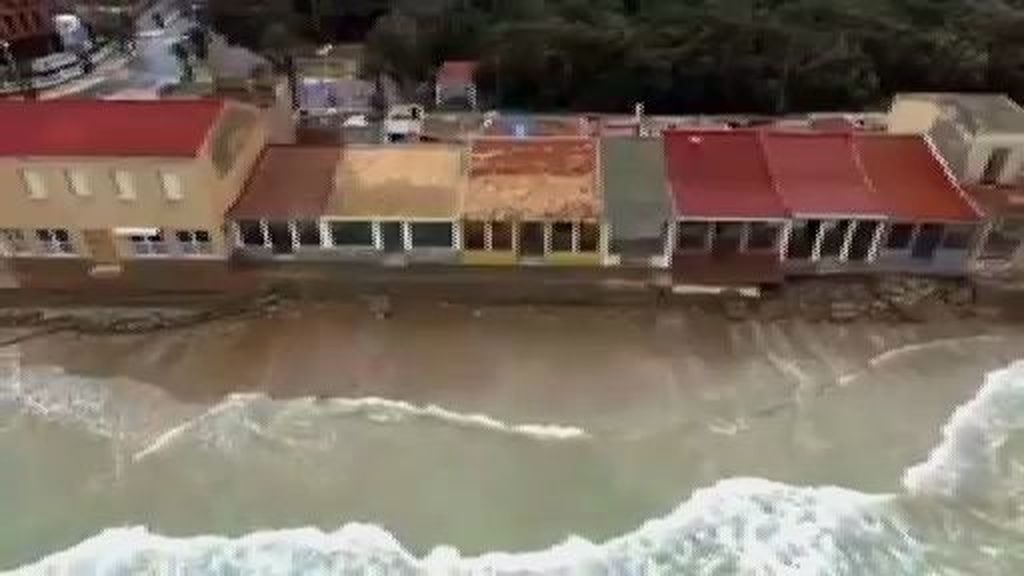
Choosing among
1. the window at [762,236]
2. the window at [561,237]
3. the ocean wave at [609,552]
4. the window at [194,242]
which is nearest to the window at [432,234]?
the window at [561,237]

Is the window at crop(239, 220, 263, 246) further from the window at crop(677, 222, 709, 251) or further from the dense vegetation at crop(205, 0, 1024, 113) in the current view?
the dense vegetation at crop(205, 0, 1024, 113)

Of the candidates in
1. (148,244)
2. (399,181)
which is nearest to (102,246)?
(148,244)

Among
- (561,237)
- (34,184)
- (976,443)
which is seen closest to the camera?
(976,443)

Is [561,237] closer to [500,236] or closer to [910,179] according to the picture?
[500,236]

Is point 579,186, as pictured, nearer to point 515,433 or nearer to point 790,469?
point 515,433

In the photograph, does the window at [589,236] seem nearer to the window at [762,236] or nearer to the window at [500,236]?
the window at [500,236]

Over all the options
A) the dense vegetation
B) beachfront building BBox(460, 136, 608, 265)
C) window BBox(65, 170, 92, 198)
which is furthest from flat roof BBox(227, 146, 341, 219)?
the dense vegetation

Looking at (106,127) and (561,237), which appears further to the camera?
(561,237)

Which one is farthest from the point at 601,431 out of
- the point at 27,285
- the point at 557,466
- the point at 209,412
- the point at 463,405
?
the point at 27,285
